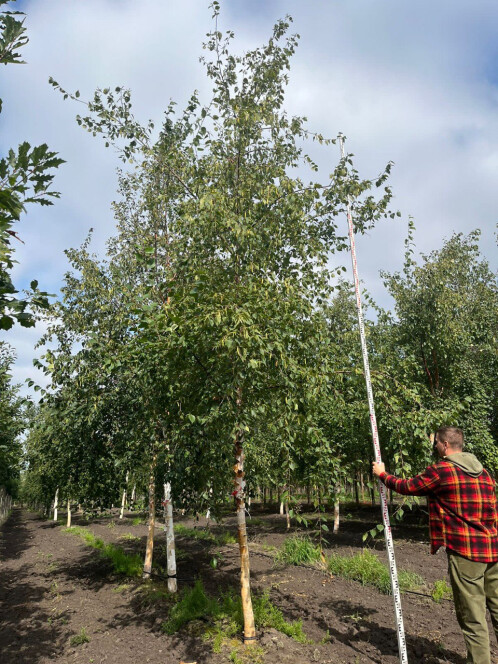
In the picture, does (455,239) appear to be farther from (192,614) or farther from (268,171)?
(192,614)

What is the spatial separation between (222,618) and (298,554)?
16.8 ft

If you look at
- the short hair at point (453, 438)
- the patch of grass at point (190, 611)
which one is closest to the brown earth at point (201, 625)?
the patch of grass at point (190, 611)

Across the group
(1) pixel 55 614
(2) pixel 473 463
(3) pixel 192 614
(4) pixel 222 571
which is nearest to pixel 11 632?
(1) pixel 55 614

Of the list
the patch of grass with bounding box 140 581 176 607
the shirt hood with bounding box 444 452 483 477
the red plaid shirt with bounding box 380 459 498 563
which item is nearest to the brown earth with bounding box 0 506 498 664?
→ the patch of grass with bounding box 140 581 176 607

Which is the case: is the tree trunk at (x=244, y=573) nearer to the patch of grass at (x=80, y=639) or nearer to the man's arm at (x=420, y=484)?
the man's arm at (x=420, y=484)

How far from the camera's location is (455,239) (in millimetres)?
20562

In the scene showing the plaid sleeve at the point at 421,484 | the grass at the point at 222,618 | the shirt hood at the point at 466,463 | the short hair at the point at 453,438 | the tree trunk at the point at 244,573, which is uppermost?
the short hair at the point at 453,438

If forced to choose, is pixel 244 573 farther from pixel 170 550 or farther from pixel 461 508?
pixel 170 550

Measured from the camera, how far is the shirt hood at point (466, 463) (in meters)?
4.00

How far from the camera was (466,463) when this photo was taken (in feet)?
13.3

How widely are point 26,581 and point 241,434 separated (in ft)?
38.5

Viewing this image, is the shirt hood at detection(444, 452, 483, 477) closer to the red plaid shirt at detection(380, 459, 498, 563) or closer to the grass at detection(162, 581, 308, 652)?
the red plaid shirt at detection(380, 459, 498, 563)

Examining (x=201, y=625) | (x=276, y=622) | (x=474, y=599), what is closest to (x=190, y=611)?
(x=201, y=625)

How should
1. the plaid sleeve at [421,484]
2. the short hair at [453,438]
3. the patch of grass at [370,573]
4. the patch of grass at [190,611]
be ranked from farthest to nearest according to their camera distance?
the patch of grass at [370,573], the patch of grass at [190,611], the short hair at [453,438], the plaid sleeve at [421,484]
